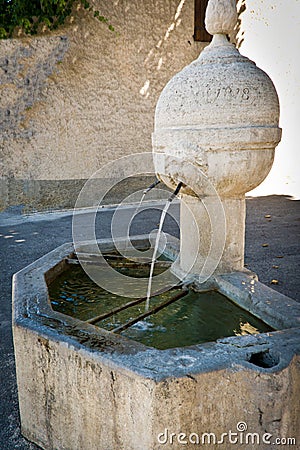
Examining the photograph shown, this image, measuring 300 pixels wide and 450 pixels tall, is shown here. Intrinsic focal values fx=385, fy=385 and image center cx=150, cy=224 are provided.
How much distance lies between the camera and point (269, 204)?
23.4 ft

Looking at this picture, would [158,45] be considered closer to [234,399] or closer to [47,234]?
[47,234]

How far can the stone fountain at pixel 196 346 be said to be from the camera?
1231mm

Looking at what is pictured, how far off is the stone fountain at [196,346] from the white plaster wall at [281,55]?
6714 millimetres

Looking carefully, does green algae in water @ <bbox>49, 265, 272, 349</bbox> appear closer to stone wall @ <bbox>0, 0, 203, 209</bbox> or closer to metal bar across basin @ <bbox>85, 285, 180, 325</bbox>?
metal bar across basin @ <bbox>85, 285, 180, 325</bbox>

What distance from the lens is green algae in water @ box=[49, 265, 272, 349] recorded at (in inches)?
67.5

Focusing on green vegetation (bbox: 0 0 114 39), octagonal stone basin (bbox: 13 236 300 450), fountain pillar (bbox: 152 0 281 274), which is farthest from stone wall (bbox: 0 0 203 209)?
octagonal stone basin (bbox: 13 236 300 450)

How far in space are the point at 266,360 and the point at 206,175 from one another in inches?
38.2

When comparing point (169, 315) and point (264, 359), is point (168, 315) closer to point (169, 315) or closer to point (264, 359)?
point (169, 315)

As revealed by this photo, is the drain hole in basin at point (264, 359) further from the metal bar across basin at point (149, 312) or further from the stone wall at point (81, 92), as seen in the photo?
the stone wall at point (81, 92)

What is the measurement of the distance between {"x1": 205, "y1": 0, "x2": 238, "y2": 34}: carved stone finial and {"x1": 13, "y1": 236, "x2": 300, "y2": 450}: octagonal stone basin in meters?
1.52

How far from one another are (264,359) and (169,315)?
2.02 feet

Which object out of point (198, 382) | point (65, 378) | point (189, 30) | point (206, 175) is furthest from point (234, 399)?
point (189, 30)

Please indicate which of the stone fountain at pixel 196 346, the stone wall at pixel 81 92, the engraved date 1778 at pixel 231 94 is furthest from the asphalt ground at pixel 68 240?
the engraved date 1778 at pixel 231 94

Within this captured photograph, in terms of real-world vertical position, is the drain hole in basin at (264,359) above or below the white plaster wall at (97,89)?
below
